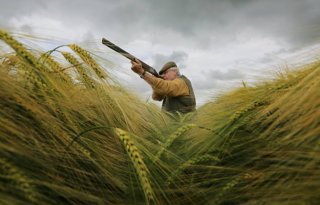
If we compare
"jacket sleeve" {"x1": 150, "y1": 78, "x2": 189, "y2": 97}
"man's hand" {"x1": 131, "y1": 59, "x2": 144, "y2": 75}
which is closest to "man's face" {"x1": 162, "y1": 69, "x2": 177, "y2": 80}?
"jacket sleeve" {"x1": 150, "y1": 78, "x2": 189, "y2": 97}

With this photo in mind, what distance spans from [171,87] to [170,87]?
0.06 feet

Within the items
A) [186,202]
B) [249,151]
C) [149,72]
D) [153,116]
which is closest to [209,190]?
[186,202]

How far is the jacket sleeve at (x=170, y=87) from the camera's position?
4.58m

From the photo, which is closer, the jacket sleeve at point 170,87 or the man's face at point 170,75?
the jacket sleeve at point 170,87

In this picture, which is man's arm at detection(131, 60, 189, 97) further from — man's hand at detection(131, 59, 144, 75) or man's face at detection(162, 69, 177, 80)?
man's face at detection(162, 69, 177, 80)

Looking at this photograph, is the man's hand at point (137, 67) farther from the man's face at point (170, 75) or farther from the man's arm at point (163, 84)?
the man's face at point (170, 75)

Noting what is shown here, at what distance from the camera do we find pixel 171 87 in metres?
4.70

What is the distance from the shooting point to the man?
15.0ft

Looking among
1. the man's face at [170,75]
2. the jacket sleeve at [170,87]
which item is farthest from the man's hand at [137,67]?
the man's face at [170,75]

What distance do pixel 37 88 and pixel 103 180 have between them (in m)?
0.41

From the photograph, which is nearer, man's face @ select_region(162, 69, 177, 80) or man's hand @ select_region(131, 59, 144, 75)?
man's hand @ select_region(131, 59, 144, 75)

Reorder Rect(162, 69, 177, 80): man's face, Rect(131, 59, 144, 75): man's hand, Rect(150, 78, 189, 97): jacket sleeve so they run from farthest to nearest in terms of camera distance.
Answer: Rect(162, 69, 177, 80): man's face, Rect(150, 78, 189, 97): jacket sleeve, Rect(131, 59, 144, 75): man's hand

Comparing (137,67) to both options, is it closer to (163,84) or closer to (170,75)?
(163,84)

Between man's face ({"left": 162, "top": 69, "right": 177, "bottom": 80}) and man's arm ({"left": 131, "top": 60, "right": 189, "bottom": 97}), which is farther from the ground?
man's face ({"left": 162, "top": 69, "right": 177, "bottom": 80})
